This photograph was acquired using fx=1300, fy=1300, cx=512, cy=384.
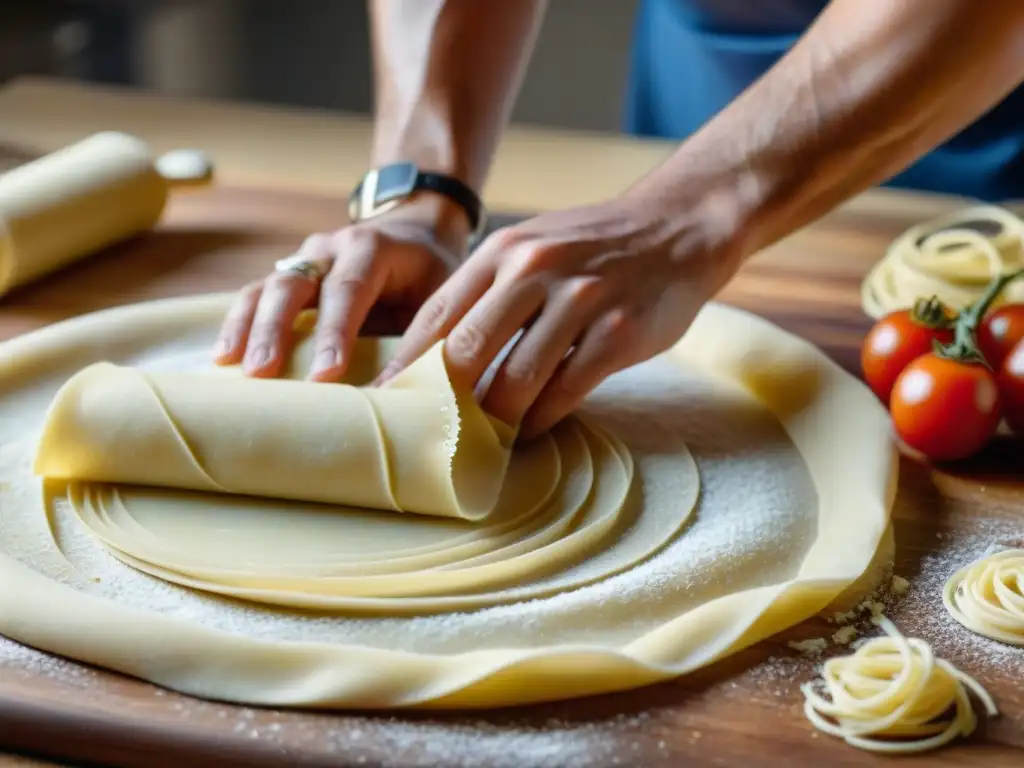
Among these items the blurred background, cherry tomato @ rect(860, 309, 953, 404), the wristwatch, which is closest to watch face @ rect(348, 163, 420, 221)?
the wristwatch

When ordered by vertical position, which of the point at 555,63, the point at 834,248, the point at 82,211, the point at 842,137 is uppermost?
the point at 842,137

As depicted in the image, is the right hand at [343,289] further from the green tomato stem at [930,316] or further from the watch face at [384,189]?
the green tomato stem at [930,316]

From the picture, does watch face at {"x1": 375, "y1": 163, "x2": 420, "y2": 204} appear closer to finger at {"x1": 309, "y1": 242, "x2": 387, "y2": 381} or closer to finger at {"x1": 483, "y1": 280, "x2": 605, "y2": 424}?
finger at {"x1": 309, "y1": 242, "x2": 387, "y2": 381}

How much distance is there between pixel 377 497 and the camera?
1.64 m

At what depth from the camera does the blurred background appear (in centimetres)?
468

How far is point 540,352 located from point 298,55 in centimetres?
362

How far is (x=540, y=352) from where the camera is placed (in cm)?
176

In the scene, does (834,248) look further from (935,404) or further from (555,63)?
(555,63)

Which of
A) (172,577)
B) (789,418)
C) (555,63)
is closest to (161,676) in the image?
(172,577)

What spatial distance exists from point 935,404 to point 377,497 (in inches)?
31.6

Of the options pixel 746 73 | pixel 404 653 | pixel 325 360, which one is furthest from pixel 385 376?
pixel 746 73

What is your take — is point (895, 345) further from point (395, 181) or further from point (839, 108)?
point (395, 181)

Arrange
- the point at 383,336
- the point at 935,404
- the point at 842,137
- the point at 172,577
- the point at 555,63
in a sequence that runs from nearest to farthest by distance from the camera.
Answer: the point at 172,577 → the point at 935,404 → the point at 842,137 → the point at 383,336 → the point at 555,63

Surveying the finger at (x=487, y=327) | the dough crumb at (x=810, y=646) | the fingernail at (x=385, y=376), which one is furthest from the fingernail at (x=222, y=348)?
the dough crumb at (x=810, y=646)
